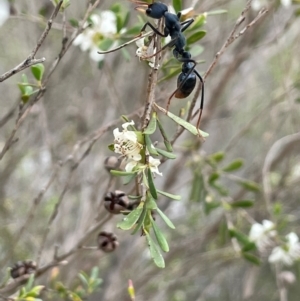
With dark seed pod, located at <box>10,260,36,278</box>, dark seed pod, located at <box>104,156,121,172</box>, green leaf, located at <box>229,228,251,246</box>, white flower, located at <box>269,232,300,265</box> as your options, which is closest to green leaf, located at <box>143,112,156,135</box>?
dark seed pod, located at <box>104,156,121,172</box>

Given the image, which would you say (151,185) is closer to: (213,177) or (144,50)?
(144,50)

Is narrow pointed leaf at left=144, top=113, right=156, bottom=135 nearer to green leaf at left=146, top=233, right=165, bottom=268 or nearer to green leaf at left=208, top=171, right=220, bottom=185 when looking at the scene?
green leaf at left=146, top=233, right=165, bottom=268

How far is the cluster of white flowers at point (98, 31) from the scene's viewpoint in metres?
1.09

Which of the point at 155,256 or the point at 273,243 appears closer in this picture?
the point at 155,256

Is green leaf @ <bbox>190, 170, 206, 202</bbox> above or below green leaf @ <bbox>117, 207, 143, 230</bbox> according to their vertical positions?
below

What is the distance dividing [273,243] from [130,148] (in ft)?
2.41

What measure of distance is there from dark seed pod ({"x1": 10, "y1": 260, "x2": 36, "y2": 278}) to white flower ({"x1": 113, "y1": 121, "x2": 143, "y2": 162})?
0.34 meters

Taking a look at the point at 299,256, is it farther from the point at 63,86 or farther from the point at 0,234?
the point at 63,86

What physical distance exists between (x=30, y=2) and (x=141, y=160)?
1.28m

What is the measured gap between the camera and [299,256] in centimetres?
122

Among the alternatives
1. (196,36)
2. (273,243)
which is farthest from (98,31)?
(273,243)

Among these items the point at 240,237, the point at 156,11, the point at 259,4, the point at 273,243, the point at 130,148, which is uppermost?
the point at 156,11

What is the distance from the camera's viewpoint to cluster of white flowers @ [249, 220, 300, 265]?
1.21 meters

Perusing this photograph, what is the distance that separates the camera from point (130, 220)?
2.13ft
